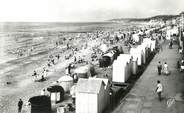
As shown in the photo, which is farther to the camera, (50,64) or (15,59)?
(15,59)

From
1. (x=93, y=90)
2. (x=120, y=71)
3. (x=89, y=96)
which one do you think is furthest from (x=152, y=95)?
(x=89, y=96)

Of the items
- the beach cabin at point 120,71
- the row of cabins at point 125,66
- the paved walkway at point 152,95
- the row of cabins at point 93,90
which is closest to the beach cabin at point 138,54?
the row of cabins at point 125,66

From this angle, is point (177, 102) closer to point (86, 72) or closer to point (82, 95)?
point (82, 95)

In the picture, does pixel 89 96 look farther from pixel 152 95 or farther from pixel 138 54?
pixel 138 54

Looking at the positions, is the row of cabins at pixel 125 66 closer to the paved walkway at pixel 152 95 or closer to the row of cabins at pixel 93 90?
the row of cabins at pixel 93 90

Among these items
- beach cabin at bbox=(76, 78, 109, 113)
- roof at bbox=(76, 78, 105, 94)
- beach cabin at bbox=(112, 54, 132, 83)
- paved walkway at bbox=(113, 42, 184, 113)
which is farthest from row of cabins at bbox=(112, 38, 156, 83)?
roof at bbox=(76, 78, 105, 94)

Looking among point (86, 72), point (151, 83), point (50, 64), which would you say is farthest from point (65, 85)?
point (50, 64)

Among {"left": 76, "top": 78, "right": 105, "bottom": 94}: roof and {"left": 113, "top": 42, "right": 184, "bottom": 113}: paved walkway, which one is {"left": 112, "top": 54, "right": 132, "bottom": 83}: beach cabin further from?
{"left": 76, "top": 78, "right": 105, "bottom": 94}: roof
